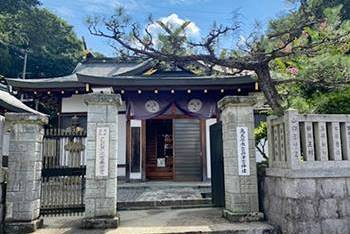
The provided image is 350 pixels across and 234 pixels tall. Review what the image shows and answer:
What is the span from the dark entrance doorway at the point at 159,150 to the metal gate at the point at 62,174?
530 cm

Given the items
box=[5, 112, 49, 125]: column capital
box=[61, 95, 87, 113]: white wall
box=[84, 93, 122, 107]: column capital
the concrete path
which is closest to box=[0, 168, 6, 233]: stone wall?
the concrete path

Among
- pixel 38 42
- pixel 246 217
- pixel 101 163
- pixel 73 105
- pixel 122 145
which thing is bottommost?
pixel 246 217

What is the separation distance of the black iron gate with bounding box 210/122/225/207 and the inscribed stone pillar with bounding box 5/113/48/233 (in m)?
3.61

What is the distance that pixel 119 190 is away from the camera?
8.82 meters

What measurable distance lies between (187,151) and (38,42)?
24081 millimetres

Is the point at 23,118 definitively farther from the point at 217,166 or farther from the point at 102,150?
the point at 217,166

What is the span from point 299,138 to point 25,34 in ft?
94.7

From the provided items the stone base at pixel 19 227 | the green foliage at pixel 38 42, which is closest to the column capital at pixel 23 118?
the stone base at pixel 19 227

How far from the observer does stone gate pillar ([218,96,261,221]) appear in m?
5.21

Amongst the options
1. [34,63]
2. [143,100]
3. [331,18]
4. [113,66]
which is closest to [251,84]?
[143,100]

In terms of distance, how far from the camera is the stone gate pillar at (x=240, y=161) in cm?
521

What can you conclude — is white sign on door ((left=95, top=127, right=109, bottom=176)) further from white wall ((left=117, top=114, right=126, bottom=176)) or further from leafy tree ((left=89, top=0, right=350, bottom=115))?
white wall ((left=117, top=114, right=126, bottom=176))

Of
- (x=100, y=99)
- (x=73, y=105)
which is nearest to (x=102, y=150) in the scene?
(x=100, y=99)

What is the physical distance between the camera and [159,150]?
11.9m
